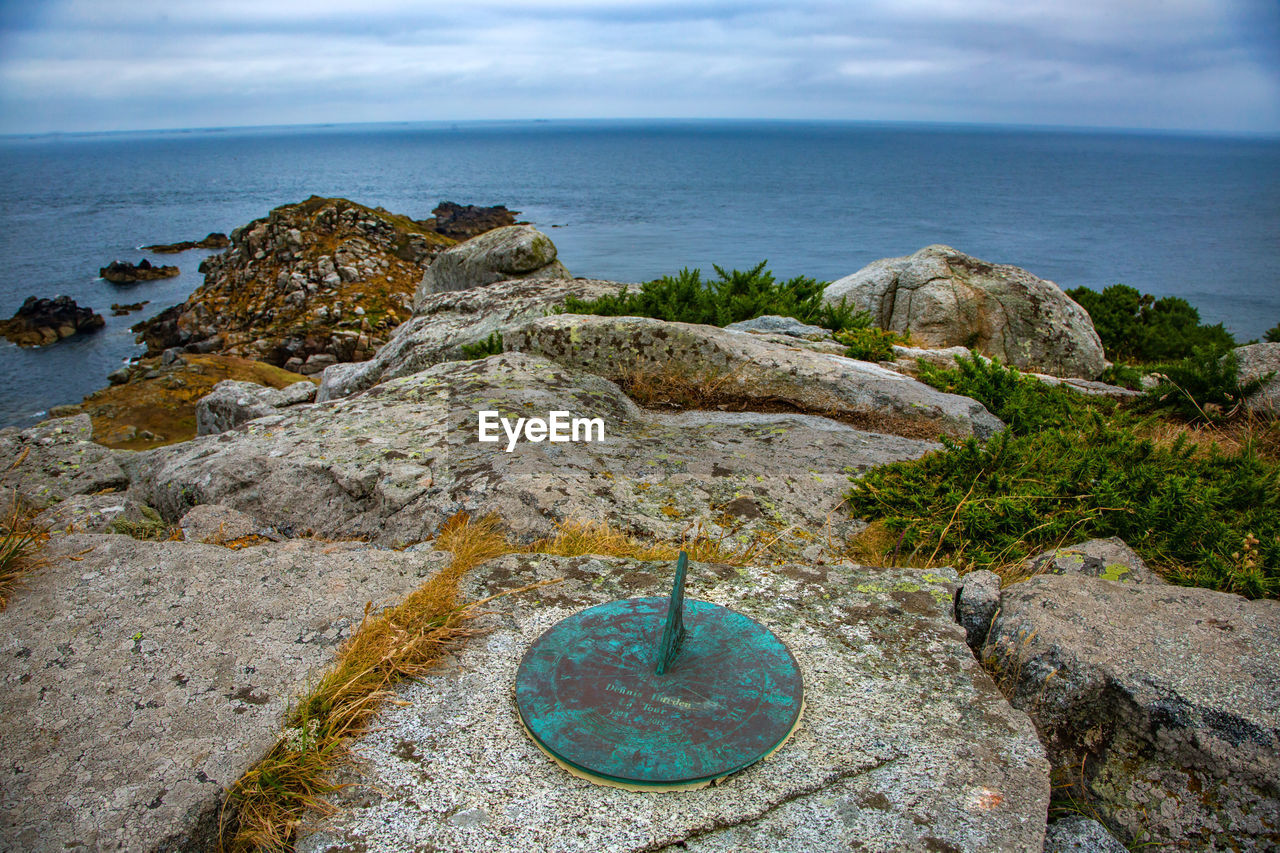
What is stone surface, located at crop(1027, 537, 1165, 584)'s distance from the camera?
12.2ft

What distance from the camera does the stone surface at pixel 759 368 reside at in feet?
20.3

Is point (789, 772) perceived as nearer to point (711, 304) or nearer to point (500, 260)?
point (711, 304)

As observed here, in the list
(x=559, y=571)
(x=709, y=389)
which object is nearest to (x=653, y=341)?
(x=709, y=389)

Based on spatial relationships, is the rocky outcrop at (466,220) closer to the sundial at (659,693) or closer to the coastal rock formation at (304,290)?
the coastal rock formation at (304,290)

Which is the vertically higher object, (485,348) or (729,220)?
(729,220)

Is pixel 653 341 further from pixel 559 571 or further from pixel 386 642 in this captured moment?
pixel 386 642

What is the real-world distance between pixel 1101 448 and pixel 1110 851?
340 centimetres

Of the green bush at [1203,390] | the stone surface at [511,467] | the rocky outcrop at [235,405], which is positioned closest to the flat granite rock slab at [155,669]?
the stone surface at [511,467]

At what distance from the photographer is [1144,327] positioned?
1461 cm

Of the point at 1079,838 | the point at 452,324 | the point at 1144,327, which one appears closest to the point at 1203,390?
the point at 1079,838

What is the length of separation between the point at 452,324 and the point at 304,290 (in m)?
18.3

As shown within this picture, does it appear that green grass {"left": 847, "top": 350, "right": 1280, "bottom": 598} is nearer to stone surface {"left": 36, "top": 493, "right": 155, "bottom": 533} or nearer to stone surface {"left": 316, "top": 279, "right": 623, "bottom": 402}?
stone surface {"left": 316, "top": 279, "right": 623, "bottom": 402}

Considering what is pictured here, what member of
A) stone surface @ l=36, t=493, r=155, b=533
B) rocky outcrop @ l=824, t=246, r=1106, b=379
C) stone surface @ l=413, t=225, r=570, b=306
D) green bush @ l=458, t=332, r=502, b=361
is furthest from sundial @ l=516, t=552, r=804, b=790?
stone surface @ l=413, t=225, r=570, b=306

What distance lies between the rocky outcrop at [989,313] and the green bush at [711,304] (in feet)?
9.25
